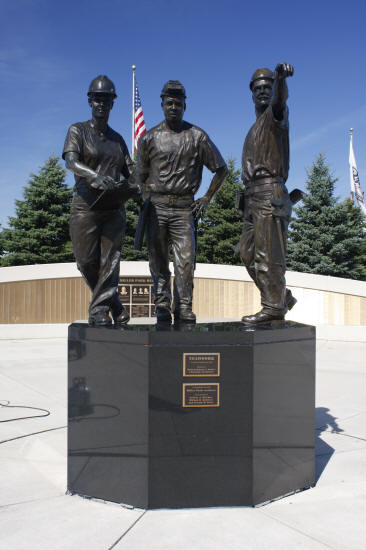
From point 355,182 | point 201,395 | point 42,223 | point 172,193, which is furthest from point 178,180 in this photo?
point 355,182

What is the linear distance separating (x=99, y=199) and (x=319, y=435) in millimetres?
3671

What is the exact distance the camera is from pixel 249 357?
3.67 metres

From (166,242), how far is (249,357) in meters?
1.64

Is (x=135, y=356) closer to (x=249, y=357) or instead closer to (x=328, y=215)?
(x=249, y=357)

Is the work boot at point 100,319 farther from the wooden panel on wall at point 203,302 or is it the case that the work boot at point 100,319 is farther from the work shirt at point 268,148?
the wooden panel on wall at point 203,302

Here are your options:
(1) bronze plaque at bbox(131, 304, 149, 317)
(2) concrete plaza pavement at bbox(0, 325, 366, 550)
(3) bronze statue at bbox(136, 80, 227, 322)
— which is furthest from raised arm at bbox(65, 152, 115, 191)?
(1) bronze plaque at bbox(131, 304, 149, 317)

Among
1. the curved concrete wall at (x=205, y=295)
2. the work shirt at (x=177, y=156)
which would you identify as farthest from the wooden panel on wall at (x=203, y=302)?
the work shirt at (x=177, y=156)

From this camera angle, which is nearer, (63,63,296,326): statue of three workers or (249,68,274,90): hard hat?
(63,63,296,326): statue of three workers

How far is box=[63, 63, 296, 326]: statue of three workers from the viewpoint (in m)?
4.30

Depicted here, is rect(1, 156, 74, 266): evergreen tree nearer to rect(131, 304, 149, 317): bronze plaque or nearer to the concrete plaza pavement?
rect(131, 304, 149, 317): bronze plaque

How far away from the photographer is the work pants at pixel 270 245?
4.32 metres

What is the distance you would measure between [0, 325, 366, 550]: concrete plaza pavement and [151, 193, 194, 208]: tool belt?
8.70 feet

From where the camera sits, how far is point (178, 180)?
461cm

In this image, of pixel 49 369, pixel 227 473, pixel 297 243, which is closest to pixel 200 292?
pixel 49 369
